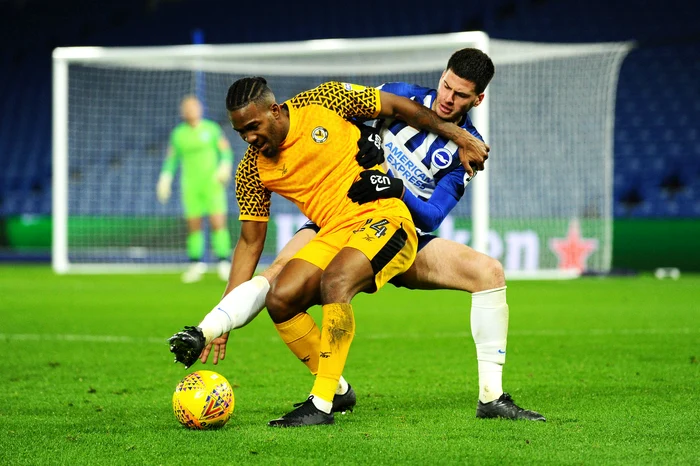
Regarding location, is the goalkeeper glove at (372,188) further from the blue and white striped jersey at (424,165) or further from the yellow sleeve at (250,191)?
the yellow sleeve at (250,191)

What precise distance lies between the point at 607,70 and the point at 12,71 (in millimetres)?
14918

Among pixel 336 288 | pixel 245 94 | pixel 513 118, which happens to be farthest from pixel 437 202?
pixel 513 118

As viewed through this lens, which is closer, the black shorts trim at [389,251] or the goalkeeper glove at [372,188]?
the black shorts trim at [389,251]

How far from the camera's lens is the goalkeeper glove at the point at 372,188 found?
15.2 feet

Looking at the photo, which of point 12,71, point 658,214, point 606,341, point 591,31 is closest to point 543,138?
point 658,214

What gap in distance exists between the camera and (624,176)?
738 inches

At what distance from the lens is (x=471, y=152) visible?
479 cm

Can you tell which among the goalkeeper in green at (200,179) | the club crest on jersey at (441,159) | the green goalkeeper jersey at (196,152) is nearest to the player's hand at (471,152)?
the club crest on jersey at (441,159)

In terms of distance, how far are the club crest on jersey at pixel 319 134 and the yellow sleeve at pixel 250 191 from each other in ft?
1.03

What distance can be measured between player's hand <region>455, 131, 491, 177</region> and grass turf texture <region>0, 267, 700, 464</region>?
→ 1.13m

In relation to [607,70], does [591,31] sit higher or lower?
higher

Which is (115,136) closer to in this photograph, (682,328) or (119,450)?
(682,328)

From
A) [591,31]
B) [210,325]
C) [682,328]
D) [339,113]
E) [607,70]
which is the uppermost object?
[591,31]

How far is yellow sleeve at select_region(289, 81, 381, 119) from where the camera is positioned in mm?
4742
